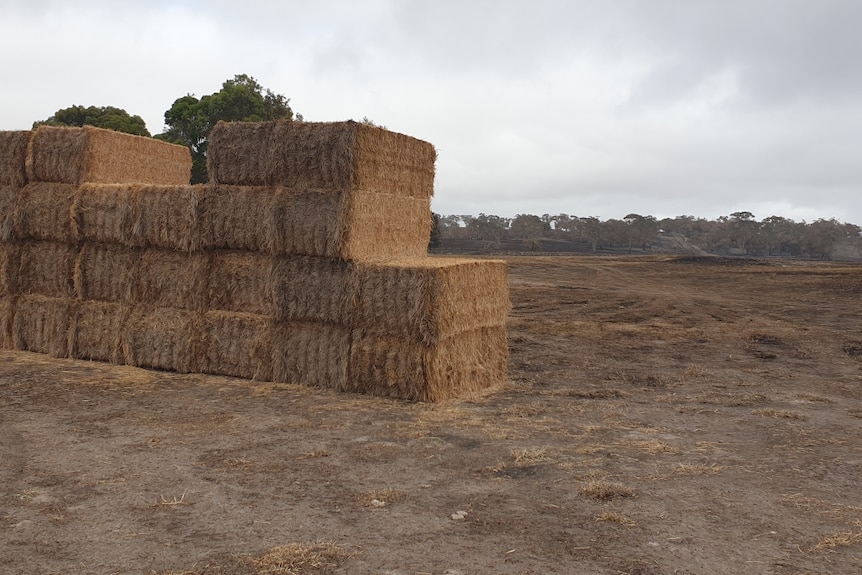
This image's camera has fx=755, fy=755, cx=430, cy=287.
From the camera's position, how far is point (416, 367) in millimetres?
10422

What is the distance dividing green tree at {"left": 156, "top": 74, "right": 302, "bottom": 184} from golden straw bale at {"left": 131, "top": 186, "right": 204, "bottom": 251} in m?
21.8

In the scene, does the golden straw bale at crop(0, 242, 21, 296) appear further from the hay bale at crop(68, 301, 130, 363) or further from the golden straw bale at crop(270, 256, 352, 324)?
the golden straw bale at crop(270, 256, 352, 324)

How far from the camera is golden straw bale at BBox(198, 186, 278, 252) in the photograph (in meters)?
11.6

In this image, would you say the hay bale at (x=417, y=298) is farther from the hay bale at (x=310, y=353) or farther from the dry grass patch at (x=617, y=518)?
the dry grass patch at (x=617, y=518)

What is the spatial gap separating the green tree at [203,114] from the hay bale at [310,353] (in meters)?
23.9

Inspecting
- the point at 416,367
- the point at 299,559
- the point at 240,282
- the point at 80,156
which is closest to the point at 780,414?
the point at 416,367

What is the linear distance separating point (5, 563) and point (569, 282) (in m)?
29.9

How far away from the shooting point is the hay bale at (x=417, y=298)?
10289mm

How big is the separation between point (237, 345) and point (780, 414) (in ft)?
26.0

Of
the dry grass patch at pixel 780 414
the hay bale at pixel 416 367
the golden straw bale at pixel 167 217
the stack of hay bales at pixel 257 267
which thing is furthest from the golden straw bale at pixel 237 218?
the dry grass patch at pixel 780 414

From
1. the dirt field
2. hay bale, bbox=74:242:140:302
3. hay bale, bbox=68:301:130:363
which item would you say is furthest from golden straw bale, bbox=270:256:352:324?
hay bale, bbox=68:301:130:363

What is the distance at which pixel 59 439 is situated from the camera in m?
8.04

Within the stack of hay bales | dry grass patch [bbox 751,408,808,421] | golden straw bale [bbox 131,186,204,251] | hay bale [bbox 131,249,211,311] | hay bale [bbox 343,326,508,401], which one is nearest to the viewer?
dry grass patch [bbox 751,408,808,421]

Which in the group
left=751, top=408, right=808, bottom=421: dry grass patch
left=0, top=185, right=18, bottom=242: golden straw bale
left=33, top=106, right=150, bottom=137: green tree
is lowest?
left=751, top=408, right=808, bottom=421: dry grass patch
